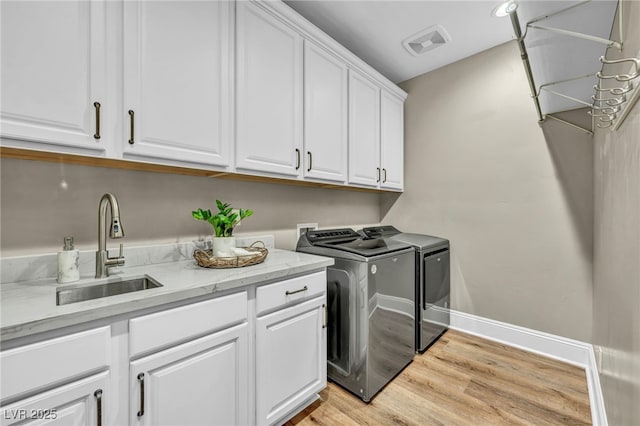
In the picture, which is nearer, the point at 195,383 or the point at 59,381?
the point at 59,381

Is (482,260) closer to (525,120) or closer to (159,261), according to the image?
(525,120)

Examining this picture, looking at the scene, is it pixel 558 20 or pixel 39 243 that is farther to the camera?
pixel 39 243

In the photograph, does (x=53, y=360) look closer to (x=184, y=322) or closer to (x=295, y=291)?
(x=184, y=322)

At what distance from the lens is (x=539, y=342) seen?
2.17 m

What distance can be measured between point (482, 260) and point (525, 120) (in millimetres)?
1204

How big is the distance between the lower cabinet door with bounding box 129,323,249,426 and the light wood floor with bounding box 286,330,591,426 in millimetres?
492

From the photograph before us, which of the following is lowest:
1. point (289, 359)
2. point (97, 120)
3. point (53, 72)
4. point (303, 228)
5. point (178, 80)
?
point (289, 359)

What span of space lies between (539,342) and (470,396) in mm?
944

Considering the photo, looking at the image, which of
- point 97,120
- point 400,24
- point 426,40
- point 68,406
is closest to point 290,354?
point 68,406

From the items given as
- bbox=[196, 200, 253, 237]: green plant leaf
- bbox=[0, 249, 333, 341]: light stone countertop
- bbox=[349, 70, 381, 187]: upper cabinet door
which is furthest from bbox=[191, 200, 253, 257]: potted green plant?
bbox=[349, 70, 381, 187]: upper cabinet door

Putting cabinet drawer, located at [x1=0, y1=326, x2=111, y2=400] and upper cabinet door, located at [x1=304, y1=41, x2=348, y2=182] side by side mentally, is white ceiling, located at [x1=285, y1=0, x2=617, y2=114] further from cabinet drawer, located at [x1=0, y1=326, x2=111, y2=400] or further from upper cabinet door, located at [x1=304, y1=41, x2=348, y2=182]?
cabinet drawer, located at [x1=0, y1=326, x2=111, y2=400]

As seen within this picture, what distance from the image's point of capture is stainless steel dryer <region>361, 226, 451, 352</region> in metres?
2.18

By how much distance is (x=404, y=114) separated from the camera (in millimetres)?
2938

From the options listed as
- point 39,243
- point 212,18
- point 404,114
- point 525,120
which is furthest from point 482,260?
point 39,243
